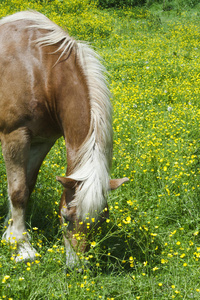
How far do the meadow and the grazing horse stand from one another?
209 millimetres

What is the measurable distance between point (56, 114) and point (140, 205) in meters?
1.34

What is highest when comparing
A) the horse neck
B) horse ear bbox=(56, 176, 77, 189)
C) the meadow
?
the horse neck

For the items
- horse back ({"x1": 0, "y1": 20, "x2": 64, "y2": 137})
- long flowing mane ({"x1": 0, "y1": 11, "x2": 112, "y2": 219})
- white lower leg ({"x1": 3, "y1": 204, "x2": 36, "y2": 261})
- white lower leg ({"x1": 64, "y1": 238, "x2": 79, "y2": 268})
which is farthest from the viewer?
white lower leg ({"x1": 3, "y1": 204, "x2": 36, "y2": 261})

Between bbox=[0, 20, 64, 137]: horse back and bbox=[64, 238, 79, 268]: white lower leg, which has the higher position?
A: bbox=[0, 20, 64, 137]: horse back

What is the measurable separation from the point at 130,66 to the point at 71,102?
210 inches

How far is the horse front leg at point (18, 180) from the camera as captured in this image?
296cm

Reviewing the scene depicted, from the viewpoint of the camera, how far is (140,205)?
3.73 m

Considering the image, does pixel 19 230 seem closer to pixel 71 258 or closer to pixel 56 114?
pixel 71 258

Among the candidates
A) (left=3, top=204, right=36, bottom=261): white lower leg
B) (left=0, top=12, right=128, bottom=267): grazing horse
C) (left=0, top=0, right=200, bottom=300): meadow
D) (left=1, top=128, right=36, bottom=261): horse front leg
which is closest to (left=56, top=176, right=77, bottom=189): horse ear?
(left=0, top=12, right=128, bottom=267): grazing horse

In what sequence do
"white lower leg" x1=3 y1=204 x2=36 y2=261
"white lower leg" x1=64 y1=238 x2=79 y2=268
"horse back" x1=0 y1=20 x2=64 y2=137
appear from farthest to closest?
"white lower leg" x1=3 y1=204 x2=36 y2=261
"horse back" x1=0 y1=20 x2=64 y2=137
"white lower leg" x1=64 y1=238 x2=79 y2=268

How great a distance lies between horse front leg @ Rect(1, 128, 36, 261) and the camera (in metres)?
2.96

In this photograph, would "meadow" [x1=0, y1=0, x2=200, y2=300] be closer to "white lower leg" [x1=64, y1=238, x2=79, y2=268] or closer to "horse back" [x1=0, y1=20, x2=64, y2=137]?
"white lower leg" [x1=64, y1=238, x2=79, y2=268]

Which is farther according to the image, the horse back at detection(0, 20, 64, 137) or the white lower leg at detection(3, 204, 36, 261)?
the white lower leg at detection(3, 204, 36, 261)

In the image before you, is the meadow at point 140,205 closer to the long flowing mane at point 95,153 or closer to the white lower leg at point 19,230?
the white lower leg at point 19,230
